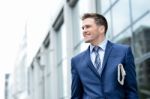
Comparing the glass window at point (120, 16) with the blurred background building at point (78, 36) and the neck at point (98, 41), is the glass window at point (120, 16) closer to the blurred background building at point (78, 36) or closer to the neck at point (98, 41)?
the blurred background building at point (78, 36)

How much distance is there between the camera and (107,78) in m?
3.59

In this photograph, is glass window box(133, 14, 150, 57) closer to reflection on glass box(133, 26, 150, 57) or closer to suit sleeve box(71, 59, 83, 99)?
reflection on glass box(133, 26, 150, 57)

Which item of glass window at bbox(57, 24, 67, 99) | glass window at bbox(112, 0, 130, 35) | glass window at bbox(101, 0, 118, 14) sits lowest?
glass window at bbox(57, 24, 67, 99)

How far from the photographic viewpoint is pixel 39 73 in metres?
28.1

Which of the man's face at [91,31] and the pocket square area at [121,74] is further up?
the man's face at [91,31]

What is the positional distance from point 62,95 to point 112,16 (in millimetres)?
8732

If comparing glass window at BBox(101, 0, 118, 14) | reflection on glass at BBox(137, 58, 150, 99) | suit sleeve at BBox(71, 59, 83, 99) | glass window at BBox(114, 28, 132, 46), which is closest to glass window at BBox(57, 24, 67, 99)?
glass window at BBox(101, 0, 118, 14)

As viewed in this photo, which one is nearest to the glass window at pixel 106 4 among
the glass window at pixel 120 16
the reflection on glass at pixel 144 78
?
the glass window at pixel 120 16

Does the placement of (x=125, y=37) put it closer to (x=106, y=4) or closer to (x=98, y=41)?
(x=106, y=4)

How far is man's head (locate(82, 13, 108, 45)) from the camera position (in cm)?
373

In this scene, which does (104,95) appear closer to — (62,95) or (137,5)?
(137,5)

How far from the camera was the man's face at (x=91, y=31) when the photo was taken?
12.2 ft

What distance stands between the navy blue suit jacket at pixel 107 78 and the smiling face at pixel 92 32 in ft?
0.37

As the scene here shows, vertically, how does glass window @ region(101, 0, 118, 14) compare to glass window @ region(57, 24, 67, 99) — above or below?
above
